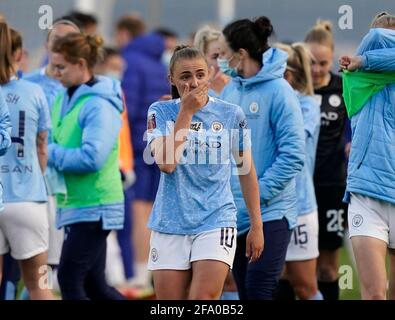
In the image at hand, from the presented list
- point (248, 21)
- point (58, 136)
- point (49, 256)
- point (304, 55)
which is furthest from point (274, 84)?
point (49, 256)

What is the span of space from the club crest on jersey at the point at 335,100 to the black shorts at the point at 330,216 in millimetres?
689

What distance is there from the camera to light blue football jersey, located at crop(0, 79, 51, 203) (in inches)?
322

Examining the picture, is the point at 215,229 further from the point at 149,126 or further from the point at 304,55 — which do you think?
the point at 304,55

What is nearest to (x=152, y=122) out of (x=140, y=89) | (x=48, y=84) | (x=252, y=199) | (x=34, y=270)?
(x=252, y=199)

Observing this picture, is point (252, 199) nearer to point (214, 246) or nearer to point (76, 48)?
point (214, 246)

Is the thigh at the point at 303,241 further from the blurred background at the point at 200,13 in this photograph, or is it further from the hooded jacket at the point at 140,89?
the hooded jacket at the point at 140,89

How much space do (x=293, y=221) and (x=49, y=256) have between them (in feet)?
6.97

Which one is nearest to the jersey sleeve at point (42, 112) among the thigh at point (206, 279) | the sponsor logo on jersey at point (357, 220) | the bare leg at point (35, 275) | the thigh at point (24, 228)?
the thigh at point (24, 228)

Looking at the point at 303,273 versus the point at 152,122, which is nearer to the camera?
the point at 152,122

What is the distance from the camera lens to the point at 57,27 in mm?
9164

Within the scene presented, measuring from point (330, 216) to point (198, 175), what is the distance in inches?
133

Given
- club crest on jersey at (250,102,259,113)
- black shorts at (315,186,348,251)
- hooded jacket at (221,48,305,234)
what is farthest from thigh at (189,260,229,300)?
black shorts at (315,186,348,251)

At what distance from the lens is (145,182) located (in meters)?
14.3

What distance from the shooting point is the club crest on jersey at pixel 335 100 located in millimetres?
9820
